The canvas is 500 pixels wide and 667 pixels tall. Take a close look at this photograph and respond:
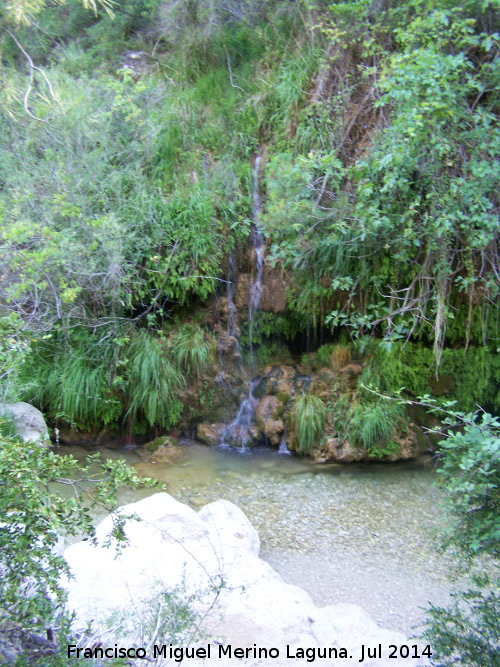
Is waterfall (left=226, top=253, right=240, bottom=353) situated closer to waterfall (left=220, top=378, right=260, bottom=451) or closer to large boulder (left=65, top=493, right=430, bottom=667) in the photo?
waterfall (left=220, top=378, right=260, bottom=451)

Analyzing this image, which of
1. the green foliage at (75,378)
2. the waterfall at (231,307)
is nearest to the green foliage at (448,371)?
the waterfall at (231,307)

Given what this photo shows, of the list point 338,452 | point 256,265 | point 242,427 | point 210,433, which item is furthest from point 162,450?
point 256,265

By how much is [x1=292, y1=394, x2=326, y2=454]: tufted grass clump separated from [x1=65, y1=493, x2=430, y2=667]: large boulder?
2.09 metres

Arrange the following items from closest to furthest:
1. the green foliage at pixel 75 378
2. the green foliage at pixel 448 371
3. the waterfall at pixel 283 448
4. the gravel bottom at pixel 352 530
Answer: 1. the gravel bottom at pixel 352 530
2. the green foliage at pixel 75 378
3. the green foliage at pixel 448 371
4. the waterfall at pixel 283 448

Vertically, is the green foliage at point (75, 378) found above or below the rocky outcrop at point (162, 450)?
above

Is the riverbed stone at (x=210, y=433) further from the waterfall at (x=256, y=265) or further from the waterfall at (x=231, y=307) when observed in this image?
the waterfall at (x=256, y=265)

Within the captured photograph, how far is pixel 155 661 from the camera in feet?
8.86

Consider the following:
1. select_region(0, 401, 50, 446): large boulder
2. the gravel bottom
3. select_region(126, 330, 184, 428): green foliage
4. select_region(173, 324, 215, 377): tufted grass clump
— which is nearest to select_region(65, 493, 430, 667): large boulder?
the gravel bottom

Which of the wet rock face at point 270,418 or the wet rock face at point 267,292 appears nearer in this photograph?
the wet rock face at point 270,418

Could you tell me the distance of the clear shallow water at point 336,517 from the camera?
173 inches

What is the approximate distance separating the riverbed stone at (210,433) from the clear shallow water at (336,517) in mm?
127

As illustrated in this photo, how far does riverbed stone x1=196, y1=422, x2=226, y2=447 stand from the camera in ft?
23.4

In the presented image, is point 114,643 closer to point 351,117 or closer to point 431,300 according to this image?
point 431,300

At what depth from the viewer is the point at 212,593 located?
370cm
